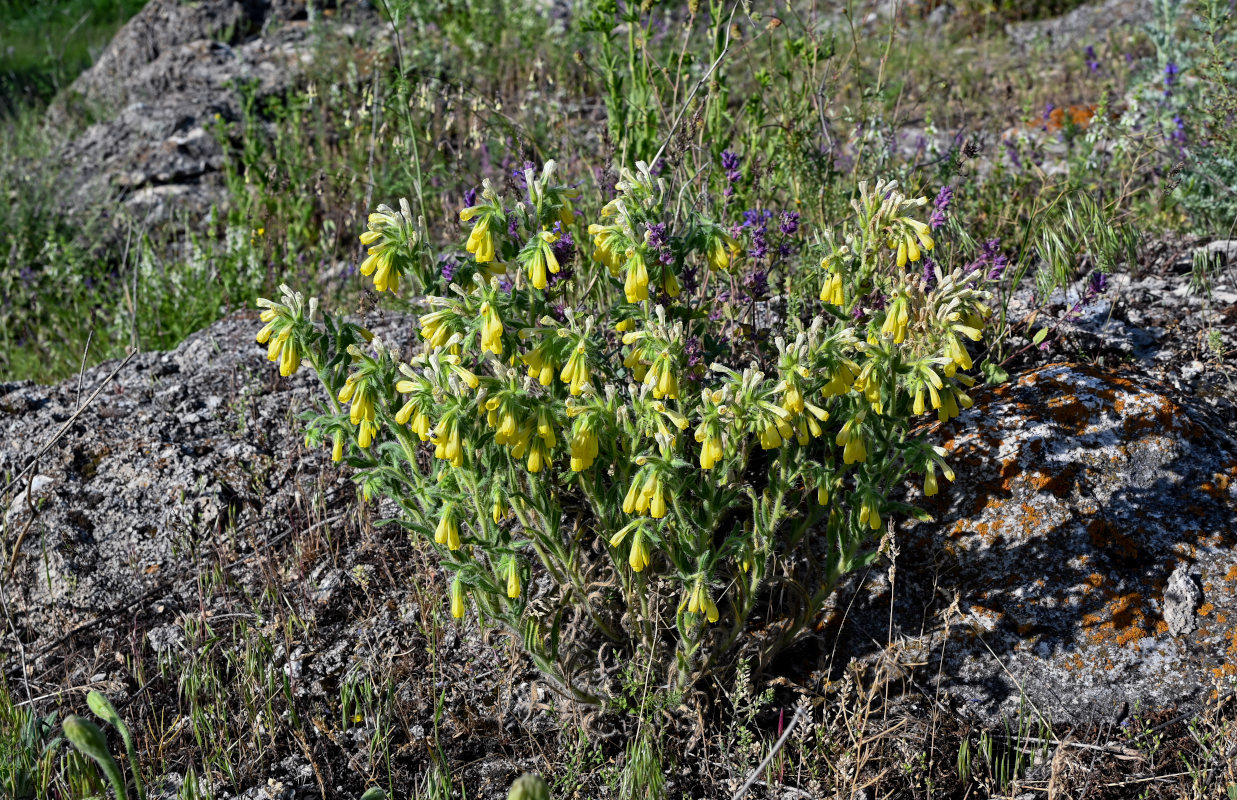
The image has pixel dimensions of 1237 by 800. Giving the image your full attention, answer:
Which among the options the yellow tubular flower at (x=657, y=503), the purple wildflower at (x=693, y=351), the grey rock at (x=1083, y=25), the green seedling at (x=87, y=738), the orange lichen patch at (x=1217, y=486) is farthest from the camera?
the grey rock at (x=1083, y=25)

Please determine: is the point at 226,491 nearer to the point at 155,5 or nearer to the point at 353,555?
the point at 353,555

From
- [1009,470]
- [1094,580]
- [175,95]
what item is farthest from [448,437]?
[175,95]

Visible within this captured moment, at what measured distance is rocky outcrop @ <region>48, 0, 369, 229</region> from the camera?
5711mm

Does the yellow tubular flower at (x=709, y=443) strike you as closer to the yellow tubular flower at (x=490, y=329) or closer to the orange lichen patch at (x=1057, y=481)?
the yellow tubular flower at (x=490, y=329)

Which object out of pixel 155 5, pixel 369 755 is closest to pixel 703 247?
pixel 369 755

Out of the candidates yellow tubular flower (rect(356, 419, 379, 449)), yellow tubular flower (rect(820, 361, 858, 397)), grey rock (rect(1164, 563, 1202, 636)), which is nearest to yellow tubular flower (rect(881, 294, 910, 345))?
yellow tubular flower (rect(820, 361, 858, 397))

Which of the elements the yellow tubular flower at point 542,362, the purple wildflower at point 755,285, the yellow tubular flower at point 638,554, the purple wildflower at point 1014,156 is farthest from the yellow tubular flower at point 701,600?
the purple wildflower at point 1014,156

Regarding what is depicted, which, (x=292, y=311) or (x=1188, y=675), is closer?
(x=292, y=311)

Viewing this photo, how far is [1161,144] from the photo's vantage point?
15.8 ft

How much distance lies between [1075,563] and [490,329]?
Answer: 1.76 metres

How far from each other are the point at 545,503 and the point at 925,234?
40.1 inches

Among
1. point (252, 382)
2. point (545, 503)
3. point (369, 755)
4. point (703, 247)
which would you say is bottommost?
point (369, 755)

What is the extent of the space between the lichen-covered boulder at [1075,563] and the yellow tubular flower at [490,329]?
4.08 ft

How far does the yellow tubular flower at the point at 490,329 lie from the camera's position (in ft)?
6.09
